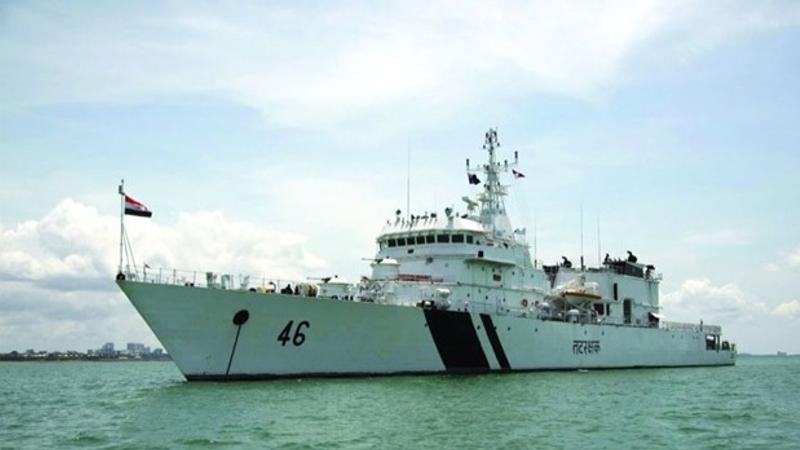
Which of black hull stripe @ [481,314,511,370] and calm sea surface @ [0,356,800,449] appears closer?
calm sea surface @ [0,356,800,449]

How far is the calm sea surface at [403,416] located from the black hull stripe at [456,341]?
972mm

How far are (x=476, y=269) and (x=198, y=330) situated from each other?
36.3 feet

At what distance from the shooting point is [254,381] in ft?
72.8

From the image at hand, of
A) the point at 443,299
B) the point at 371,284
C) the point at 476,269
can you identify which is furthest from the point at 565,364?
the point at 371,284

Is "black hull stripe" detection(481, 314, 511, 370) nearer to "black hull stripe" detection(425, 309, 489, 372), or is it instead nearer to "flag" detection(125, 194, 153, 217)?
"black hull stripe" detection(425, 309, 489, 372)

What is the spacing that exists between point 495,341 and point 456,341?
2.04 m

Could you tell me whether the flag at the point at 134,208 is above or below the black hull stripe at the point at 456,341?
above

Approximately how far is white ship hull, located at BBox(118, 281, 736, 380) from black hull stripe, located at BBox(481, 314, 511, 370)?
34mm

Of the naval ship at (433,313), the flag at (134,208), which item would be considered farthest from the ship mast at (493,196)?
the flag at (134,208)

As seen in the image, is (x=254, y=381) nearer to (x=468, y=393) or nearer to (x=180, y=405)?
(x=180, y=405)

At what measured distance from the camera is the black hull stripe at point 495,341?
27031 mm

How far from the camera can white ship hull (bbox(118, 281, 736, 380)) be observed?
2122 centimetres

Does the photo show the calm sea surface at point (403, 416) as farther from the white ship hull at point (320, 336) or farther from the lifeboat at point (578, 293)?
the lifeboat at point (578, 293)

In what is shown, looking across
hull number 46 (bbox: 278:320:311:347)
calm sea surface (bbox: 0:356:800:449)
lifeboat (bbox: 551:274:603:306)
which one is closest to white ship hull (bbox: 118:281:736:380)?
hull number 46 (bbox: 278:320:311:347)
